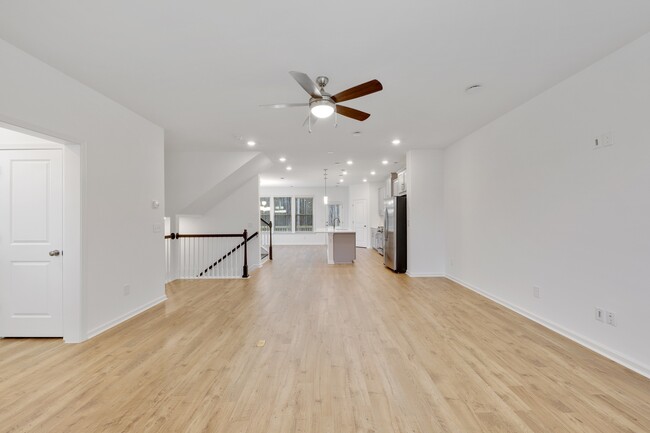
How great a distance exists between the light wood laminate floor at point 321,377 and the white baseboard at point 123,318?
0.39 ft

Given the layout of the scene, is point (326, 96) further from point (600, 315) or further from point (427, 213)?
point (427, 213)

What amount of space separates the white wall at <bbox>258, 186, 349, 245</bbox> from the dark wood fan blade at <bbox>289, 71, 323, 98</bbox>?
1029 cm

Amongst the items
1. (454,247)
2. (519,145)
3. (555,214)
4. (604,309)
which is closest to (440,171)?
(454,247)

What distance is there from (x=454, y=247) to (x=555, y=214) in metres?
2.57

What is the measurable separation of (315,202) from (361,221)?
7.43 ft

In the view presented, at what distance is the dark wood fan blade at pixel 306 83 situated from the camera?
219 cm

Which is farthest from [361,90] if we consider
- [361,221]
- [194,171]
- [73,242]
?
[361,221]

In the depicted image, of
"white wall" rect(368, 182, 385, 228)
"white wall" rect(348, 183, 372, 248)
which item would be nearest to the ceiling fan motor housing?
"white wall" rect(368, 182, 385, 228)

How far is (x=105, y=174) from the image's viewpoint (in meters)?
3.42

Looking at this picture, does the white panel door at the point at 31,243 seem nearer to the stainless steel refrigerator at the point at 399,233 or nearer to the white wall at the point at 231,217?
the white wall at the point at 231,217

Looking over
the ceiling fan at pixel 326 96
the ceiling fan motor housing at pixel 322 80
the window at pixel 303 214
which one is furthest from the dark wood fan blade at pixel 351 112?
the window at pixel 303 214

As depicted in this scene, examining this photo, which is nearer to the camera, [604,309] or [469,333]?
[604,309]

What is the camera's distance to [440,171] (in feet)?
20.1

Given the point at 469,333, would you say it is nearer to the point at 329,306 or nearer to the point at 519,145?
the point at 329,306
